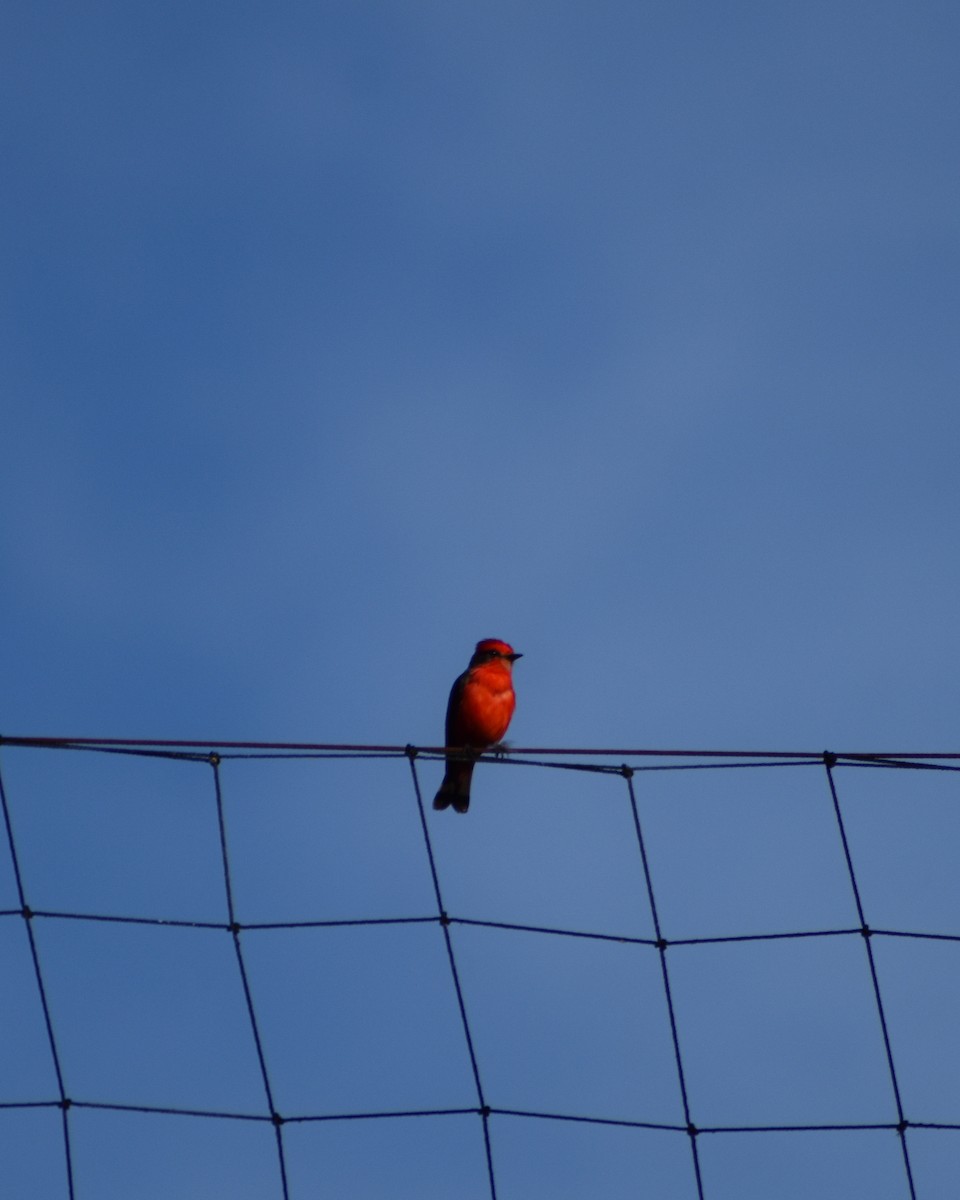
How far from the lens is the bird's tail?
27.1 ft

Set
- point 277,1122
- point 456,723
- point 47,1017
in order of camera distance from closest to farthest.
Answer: point 47,1017 → point 277,1122 → point 456,723

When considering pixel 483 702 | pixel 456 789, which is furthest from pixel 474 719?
pixel 456 789

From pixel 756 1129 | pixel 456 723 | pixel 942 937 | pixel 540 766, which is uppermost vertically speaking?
pixel 456 723

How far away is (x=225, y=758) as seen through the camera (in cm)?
514

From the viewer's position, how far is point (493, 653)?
28.1ft

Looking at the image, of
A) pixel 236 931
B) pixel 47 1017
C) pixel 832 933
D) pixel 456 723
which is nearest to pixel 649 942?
pixel 832 933

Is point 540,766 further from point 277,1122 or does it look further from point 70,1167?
point 70,1167

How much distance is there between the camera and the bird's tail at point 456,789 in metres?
8.26

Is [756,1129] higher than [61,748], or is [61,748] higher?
[61,748]

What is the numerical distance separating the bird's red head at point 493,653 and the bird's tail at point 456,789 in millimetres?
579

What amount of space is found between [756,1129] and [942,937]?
79 centimetres

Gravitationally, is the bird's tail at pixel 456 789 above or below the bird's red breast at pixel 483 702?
below

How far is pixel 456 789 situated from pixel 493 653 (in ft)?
2.41

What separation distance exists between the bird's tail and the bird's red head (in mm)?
579
